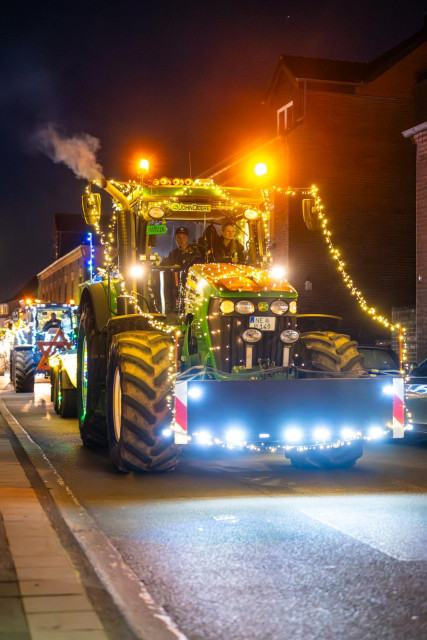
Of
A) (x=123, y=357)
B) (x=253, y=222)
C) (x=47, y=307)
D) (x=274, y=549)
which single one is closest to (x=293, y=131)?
(x=47, y=307)

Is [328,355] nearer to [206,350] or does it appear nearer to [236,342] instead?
[236,342]

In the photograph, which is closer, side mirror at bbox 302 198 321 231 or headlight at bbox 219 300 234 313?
headlight at bbox 219 300 234 313

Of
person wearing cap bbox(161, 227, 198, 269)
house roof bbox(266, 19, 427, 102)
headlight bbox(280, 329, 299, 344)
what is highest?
house roof bbox(266, 19, 427, 102)

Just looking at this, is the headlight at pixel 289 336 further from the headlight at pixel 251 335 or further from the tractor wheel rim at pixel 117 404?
the tractor wheel rim at pixel 117 404

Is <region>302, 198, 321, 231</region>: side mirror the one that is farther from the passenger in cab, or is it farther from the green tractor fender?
the green tractor fender

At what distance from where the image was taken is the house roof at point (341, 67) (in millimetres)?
32719

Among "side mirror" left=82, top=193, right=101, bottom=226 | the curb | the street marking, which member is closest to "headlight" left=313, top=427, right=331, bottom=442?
the street marking

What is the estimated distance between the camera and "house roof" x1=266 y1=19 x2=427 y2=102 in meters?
32.7

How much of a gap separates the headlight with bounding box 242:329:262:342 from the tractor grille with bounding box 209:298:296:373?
0.05m

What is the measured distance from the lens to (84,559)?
20.8 feet

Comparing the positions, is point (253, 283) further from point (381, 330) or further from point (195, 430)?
Answer: point (381, 330)

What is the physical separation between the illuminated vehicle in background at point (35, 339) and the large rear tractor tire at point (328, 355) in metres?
17.8

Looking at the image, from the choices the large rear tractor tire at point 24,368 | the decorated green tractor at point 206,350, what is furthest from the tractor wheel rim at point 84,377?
the large rear tractor tire at point 24,368

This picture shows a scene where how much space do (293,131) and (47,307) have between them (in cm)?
1063
